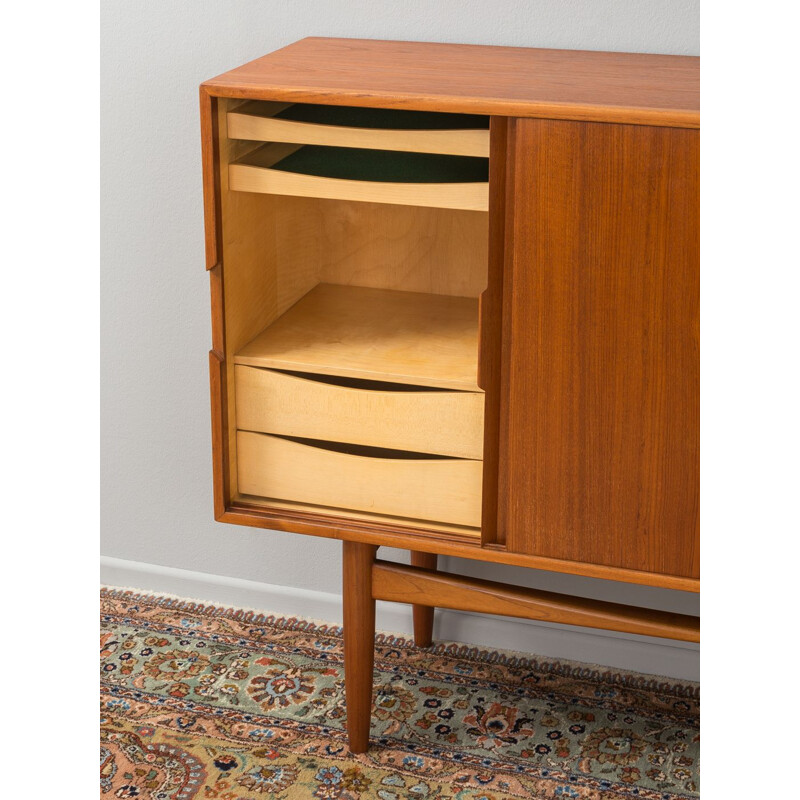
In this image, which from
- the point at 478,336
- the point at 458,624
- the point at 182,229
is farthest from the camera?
the point at 458,624

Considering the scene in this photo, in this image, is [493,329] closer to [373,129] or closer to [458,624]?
[373,129]

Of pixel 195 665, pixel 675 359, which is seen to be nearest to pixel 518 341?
pixel 675 359

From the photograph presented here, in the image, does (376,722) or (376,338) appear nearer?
(376,338)

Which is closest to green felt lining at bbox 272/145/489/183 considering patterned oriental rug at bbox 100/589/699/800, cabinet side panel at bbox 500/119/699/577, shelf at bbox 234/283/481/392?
cabinet side panel at bbox 500/119/699/577

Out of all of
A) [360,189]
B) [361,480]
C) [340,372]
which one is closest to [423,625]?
[361,480]

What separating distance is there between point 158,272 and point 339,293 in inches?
16.1

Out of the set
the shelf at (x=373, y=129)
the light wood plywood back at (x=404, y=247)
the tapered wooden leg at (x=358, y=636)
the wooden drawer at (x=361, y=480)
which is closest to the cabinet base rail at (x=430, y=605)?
the tapered wooden leg at (x=358, y=636)

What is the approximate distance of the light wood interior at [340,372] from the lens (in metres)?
1.31

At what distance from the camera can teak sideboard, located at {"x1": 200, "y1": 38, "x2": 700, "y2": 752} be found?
3.71 ft

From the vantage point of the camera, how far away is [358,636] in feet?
4.93

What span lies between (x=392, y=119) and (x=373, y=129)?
1.7 inches
